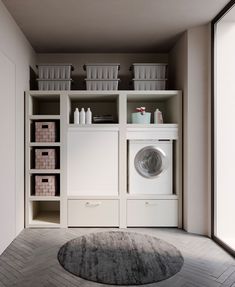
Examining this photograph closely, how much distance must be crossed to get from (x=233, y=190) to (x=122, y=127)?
1.52 m

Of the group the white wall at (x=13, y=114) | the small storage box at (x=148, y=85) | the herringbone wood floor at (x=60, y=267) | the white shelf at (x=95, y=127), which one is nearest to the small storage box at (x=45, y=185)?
the white wall at (x=13, y=114)

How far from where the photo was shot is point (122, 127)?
3395 mm

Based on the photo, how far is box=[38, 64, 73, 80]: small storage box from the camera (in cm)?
354

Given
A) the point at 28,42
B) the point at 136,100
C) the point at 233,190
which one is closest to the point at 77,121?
the point at 136,100

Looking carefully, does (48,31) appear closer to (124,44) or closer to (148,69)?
(124,44)

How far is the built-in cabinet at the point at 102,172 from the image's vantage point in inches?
133

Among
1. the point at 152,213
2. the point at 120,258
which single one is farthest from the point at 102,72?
the point at 120,258

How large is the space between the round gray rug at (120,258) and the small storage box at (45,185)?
745 millimetres

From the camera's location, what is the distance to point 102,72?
A: 3.53 meters

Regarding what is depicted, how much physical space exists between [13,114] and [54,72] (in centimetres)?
94

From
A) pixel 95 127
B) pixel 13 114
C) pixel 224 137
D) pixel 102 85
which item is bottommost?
pixel 224 137

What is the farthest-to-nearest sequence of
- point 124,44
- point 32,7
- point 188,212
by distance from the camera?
point 124,44 → point 188,212 → point 32,7

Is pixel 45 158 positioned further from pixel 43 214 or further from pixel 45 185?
pixel 43 214

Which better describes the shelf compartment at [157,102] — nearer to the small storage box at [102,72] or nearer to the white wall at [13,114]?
the small storage box at [102,72]
